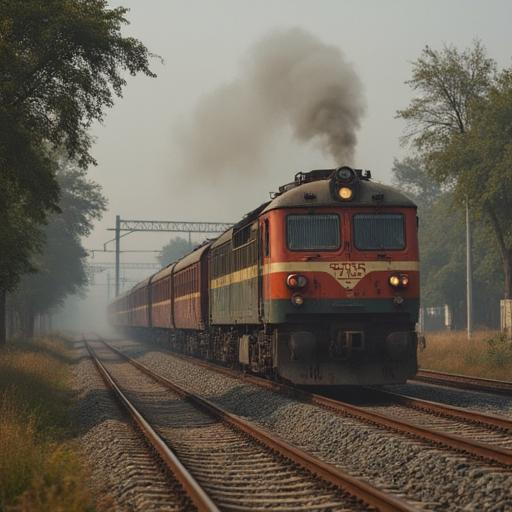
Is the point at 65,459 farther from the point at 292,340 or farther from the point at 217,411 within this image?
the point at 292,340

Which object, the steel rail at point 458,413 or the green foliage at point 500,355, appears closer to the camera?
the steel rail at point 458,413

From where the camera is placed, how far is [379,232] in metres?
17.1

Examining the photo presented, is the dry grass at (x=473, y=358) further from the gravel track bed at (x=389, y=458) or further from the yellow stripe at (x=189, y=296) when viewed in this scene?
the gravel track bed at (x=389, y=458)

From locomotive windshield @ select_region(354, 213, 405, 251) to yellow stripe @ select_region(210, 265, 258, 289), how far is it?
2.69 meters

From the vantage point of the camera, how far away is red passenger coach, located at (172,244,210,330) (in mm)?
28906

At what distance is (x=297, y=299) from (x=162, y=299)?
1057 inches

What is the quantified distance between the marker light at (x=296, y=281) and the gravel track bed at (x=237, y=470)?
113 inches

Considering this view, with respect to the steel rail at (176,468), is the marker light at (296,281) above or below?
above

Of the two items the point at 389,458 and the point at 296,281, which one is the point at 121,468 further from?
the point at 296,281

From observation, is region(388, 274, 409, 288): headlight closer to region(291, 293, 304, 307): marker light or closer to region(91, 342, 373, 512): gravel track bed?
region(291, 293, 304, 307): marker light

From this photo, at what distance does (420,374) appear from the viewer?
2403 cm

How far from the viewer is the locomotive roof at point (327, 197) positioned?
17047 millimetres

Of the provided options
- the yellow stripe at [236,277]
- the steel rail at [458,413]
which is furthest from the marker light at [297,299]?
the steel rail at [458,413]

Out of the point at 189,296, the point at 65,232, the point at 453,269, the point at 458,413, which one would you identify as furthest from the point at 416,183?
the point at 458,413
